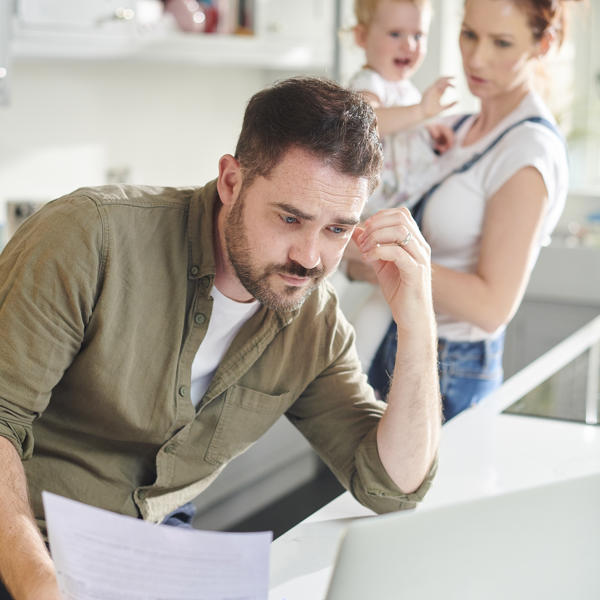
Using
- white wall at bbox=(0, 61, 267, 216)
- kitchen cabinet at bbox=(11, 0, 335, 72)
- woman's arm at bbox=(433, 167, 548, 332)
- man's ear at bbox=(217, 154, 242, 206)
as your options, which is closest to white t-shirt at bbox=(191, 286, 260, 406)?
man's ear at bbox=(217, 154, 242, 206)

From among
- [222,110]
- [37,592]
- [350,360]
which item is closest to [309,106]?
[350,360]

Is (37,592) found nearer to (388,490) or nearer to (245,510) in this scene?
(388,490)

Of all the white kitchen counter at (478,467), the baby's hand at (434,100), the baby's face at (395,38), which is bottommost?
the white kitchen counter at (478,467)

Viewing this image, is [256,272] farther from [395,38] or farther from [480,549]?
[395,38]

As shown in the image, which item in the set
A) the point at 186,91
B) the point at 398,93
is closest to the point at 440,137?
the point at 398,93

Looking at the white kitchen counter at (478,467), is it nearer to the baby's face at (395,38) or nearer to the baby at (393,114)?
the baby at (393,114)

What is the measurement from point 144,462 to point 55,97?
2490 mm

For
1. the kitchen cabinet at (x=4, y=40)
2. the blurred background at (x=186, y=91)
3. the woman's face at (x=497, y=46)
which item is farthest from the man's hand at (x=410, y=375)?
the kitchen cabinet at (x=4, y=40)

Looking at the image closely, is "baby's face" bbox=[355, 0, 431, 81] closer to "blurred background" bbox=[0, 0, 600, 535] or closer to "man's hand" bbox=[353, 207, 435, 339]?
"blurred background" bbox=[0, 0, 600, 535]

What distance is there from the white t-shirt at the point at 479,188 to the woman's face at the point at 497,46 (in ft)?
0.19

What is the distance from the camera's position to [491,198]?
5.54 feet

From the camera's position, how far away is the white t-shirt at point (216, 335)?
1.28 m

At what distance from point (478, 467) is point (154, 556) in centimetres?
76

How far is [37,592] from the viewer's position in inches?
34.8
